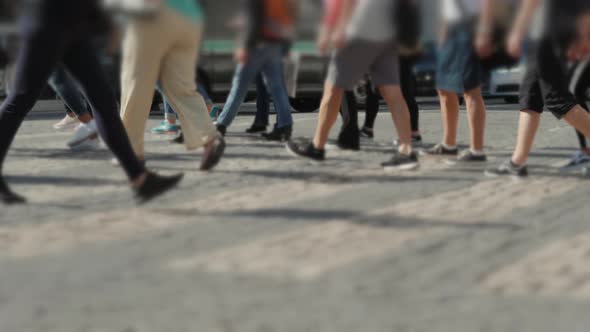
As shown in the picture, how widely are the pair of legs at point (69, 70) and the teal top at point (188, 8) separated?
1.40 ft

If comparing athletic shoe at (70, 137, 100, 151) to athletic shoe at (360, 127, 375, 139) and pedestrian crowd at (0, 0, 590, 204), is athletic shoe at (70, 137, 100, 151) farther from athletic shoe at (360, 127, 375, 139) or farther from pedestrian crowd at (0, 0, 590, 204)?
athletic shoe at (360, 127, 375, 139)

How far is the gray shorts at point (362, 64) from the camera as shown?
721cm

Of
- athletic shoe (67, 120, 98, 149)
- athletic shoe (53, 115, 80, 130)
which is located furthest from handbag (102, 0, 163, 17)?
athletic shoe (53, 115, 80, 130)

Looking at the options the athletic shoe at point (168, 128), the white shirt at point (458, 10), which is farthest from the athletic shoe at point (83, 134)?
the white shirt at point (458, 10)

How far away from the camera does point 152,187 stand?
6633mm

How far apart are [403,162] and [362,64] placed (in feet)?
3.58

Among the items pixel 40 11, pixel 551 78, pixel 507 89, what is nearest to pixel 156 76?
pixel 40 11

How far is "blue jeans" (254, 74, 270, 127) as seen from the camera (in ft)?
36.8

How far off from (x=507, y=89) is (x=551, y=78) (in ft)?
5.11

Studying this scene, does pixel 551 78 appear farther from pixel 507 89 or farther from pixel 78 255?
pixel 78 255

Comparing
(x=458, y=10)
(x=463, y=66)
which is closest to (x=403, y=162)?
(x=463, y=66)

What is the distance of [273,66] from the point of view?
32.6 feet

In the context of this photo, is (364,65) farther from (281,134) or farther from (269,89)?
(281,134)

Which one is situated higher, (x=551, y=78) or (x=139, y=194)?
(x=551, y=78)
